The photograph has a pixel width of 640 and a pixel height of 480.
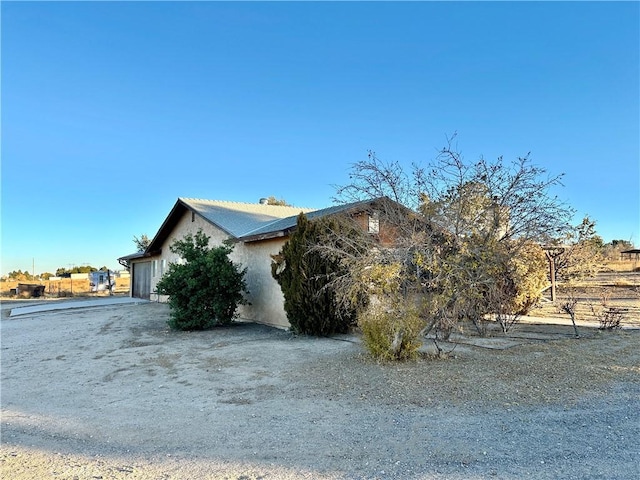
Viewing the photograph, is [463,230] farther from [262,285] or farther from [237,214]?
[237,214]

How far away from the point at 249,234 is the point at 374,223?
6.65 metres

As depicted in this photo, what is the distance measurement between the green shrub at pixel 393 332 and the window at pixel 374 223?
1.58 meters

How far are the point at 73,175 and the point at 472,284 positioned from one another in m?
19.5

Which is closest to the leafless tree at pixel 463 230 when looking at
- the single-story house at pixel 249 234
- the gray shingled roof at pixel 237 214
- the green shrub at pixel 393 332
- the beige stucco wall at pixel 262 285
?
the green shrub at pixel 393 332

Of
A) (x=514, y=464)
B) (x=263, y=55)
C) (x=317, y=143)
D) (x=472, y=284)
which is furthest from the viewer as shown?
(x=317, y=143)

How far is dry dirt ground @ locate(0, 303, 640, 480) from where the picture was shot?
3.43 m

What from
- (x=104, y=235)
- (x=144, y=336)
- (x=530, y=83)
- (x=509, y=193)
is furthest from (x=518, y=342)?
(x=104, y=235)

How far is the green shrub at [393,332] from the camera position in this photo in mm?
6973

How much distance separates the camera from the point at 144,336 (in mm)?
11156

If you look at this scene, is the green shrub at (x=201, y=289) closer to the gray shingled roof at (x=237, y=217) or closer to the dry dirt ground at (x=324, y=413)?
the gray shingled roof at (x=237, y=217)

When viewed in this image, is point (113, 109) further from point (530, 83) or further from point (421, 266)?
point (530, 83)

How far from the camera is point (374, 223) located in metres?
8.17

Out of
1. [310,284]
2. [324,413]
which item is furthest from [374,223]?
[324,413]

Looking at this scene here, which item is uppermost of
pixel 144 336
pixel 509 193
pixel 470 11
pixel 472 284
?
pixel 470 11
